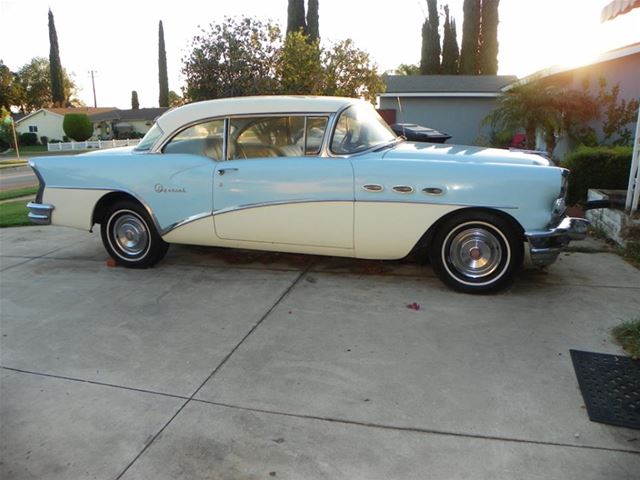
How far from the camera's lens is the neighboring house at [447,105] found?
21.3 meters

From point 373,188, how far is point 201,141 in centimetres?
188

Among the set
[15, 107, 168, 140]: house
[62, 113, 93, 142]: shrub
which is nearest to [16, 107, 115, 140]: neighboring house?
[15, 107, 168, 140]: house

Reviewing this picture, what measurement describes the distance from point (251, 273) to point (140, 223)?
4.31 ft

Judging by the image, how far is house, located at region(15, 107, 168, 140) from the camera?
57625 millimetres

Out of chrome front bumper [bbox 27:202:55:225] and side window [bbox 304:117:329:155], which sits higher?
side window [bbox 304:117:329:155]

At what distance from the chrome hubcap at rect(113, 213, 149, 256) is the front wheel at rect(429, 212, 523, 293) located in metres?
3.03

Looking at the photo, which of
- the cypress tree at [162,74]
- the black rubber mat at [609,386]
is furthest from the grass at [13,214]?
the cypress tree at [162,74]

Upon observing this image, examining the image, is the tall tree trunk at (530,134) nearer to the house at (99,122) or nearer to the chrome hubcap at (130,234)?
the chrome hubcap at (130,234)

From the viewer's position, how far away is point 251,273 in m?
5.32

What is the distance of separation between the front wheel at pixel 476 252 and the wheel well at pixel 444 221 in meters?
0.03

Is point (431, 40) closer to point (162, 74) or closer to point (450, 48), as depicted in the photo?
point (450, 48)

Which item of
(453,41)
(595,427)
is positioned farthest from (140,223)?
(453,41)

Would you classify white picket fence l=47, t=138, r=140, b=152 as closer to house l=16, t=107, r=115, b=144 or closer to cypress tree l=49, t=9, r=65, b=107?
house l=16, t=107, r=115, b=144

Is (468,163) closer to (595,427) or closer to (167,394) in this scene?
(595,427)
